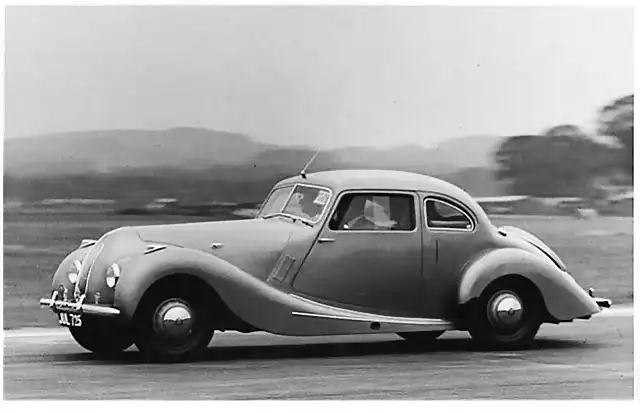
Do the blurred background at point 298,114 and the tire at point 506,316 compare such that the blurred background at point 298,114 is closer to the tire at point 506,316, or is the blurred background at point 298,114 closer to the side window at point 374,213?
the side window at point 374,213


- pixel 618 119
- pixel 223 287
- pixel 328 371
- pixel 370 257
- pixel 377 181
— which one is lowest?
pixel 328 371

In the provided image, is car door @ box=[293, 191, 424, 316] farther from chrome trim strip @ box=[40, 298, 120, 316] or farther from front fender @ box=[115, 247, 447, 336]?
chrome trim strip @ box=[40, 298, 120, 316]

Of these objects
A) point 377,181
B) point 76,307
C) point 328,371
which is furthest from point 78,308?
point 377,181

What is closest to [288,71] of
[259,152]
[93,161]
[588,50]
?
[259,152]

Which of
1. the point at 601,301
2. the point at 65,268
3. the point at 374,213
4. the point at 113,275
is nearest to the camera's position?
the point at 113,275

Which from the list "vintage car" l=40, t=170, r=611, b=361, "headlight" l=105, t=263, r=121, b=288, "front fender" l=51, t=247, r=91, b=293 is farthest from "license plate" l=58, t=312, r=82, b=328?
"headlight" l=105, t=263, r=121, b=288

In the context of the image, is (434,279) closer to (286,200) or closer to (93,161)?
(286,200)

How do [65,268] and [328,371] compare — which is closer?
[328,371]

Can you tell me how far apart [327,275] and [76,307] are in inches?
56.1

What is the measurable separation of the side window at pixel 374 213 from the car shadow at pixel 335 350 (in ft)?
2.42

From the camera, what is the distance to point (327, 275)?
5703 millimetres

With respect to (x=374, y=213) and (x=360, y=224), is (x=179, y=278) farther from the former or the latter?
(x=374, y=213)

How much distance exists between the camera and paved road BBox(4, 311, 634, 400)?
17.8 feet

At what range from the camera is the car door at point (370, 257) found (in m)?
5.71
